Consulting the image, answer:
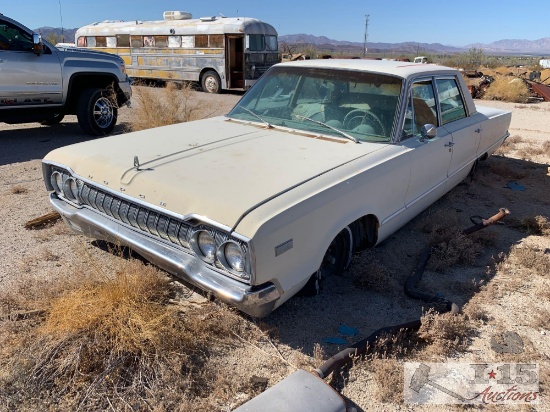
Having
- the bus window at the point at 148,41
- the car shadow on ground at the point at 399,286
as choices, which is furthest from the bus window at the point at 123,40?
the car shadow on ground at the point at 399,286

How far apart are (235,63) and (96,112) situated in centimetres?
1041

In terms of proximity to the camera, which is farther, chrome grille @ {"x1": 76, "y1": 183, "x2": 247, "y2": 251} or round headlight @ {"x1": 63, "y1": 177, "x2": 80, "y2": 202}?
round headlight @ {"x1": 63, "y1": 177, "x2": 80, "y2": 202}

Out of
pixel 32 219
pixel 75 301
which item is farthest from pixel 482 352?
pixel 32 219

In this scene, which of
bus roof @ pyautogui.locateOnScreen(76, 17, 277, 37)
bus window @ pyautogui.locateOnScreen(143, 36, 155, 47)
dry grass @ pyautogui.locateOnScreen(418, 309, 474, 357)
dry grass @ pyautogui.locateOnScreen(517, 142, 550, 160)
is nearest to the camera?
dry grass @ pyautogui.locateOnScreen(418, 309, 474, 357)

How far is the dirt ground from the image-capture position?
2781 millimetres

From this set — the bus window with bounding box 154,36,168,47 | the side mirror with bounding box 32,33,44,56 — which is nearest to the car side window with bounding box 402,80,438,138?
the side mirror with bounding box 32,33,44,56

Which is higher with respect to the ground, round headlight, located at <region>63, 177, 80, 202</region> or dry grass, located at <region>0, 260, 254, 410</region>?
round headlight, located at <region>63, 177, 80, 202</region>

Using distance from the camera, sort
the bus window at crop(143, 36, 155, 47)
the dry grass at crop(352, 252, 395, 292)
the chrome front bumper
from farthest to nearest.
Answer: the bus window at crop(143, 36, 155, 47)
the dry grass at crop(352, 252, 395, 292)
the chrome front bumper

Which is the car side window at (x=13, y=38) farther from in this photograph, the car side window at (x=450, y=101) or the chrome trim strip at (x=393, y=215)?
the chrome trim strip at (x=393, y=215)

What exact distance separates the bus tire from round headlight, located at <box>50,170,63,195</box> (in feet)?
48.1

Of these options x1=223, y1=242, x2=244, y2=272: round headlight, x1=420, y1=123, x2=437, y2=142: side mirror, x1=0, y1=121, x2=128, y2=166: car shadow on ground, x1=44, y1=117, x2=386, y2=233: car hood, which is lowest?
x1=0, y1=121, x2=128, y2=166: car shadow on ground

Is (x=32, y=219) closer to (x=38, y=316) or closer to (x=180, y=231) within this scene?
(x=38, y=316)

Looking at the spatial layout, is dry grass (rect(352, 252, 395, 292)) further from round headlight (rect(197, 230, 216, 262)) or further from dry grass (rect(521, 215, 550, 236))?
dry grass (rect(521, 215, 550, 236))

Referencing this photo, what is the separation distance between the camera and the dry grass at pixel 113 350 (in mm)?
2477
